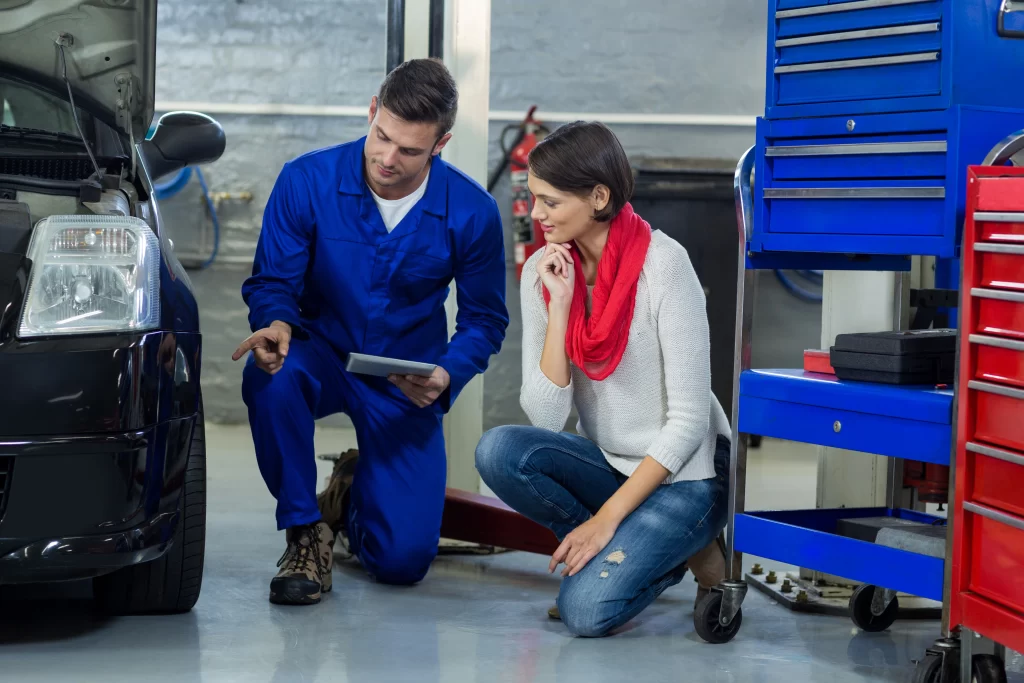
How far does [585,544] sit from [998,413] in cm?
83

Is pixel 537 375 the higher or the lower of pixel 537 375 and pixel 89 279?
the lower

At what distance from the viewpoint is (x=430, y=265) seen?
2.85m

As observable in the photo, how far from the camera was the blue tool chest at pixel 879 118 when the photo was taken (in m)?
2.05

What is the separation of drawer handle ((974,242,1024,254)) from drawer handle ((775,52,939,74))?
367mm

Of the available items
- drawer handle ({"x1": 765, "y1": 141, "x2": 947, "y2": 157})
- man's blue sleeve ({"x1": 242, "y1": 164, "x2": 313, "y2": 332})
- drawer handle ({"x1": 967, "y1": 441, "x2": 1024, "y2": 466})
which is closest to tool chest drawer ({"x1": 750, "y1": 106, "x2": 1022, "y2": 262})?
drawer handle ({"x1": 765, "y1": 141, "x2": 947, "y2": 157})

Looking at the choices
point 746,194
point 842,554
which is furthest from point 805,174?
point 842,554

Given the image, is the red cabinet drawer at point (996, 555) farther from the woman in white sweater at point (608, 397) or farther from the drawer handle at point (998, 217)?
the woman in white sweater at point (608, 397)

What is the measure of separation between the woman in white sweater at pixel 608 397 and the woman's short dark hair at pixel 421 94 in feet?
1.16

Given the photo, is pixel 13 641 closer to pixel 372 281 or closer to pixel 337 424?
pixel 372 281

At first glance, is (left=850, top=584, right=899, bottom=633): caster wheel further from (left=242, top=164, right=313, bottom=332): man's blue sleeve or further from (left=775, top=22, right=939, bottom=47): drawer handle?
(left=242, top=164, right=313, bottom=332): man's blue sleeve

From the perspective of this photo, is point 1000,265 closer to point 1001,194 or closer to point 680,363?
point 1001,194

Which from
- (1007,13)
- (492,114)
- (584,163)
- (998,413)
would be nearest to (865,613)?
(998,413)

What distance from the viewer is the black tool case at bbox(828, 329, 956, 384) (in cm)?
215

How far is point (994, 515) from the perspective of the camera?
6.12 feet
